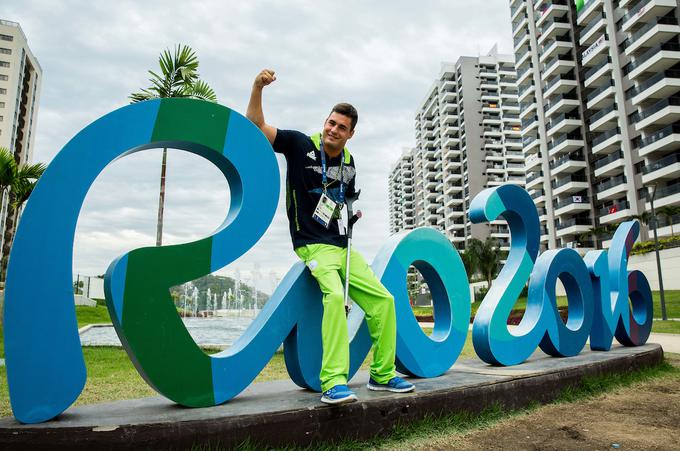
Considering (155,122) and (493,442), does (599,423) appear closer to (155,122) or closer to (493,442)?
(493,442)

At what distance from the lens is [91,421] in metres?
2.51

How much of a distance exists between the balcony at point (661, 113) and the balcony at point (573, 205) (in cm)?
1052

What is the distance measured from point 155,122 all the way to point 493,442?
298 centimetres

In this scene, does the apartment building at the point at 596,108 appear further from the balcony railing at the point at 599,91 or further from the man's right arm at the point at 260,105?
the man's right arm at the point at 260,105

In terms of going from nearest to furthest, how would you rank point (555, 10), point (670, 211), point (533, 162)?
1. point (670, 211)
2. point (555, 10)
3. point (533, 162)

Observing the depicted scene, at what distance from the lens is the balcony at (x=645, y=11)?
3666cm

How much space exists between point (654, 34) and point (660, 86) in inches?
165

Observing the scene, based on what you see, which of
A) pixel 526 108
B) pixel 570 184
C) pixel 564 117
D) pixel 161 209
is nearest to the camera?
pixel 161 209

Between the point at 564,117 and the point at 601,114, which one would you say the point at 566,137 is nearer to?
the point at 564,117

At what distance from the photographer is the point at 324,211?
10.8 feet

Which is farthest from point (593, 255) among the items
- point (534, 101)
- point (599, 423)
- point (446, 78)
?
point (446, 78)

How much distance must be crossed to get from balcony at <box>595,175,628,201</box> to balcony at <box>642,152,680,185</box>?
8.18 ft

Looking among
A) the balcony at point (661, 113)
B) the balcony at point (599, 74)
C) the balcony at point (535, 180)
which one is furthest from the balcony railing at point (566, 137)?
the balcony at point (661, 113)

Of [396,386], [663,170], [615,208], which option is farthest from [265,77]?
[615,208]
